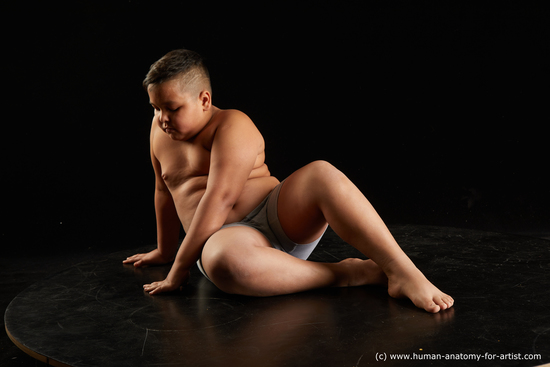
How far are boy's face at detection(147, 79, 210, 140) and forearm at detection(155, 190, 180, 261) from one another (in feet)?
0.91

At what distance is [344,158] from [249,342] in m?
2.15

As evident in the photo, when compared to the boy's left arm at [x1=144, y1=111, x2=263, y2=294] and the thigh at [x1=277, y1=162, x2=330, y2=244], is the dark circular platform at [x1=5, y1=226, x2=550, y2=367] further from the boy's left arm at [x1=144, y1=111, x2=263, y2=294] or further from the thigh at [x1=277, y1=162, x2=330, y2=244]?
the thigh at [x1=277, y1=162, x2=330, y2=244]

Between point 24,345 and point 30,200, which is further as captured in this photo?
point 30,200

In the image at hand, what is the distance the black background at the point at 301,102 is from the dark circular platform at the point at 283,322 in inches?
54.6

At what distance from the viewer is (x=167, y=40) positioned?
3.03 m

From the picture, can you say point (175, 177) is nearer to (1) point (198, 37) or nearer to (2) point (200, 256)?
(2) point (200, 256)

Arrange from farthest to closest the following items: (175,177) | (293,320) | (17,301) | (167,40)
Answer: (167,40)
(175,177)
(17,301)
(293,320)

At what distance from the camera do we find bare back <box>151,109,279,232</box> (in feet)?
5.60

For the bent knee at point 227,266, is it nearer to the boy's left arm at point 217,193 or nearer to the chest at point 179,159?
the boy's left arm at point 217,193

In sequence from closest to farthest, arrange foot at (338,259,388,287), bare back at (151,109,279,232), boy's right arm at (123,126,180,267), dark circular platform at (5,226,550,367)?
dark circular platform at (5,226,550,367), foot at (338,259,388,287), bare back at (151,109,279,232), boy's right arm at (123,126,180,267)

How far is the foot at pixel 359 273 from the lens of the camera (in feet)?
5.25

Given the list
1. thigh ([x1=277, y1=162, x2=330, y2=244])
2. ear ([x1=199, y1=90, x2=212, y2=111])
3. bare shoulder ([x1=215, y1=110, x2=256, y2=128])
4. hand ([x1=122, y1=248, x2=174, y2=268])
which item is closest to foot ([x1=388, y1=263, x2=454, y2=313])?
thigh ([x1=277, y1=162, x2=330, y2=244])

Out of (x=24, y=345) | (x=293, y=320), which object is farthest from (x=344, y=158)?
(x=24, y=345)

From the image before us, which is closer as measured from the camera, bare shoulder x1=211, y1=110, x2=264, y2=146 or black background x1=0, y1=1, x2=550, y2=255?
bare shoulder x1=211, y1=110, x2=264, y2=146
